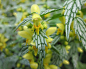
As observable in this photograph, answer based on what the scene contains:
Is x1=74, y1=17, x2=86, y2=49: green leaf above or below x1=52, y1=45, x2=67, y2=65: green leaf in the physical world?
above

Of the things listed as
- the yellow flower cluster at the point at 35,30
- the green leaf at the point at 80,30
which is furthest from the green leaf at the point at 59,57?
the green leaf at the point at 80,30

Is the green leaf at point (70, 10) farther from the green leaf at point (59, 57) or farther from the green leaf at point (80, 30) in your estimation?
the green leaf at point (59, 57)

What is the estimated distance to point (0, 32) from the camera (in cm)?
106

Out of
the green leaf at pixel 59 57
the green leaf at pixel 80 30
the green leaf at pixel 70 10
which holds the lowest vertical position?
the green leaf at pixel 59 57

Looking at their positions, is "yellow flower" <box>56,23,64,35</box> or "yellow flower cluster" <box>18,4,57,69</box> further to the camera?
"yellow flower" <box>56,23,64,35</box>

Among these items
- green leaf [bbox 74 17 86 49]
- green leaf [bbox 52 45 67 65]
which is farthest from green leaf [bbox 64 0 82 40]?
green leaf [bbox 52 45 67 65]

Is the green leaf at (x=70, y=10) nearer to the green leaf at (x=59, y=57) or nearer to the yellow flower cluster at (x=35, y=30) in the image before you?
the yellow flower cluster at (x=35, y=30)

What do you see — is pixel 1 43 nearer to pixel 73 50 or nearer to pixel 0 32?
pixel 0 32

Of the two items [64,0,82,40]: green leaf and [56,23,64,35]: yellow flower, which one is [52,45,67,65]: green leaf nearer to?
[56,23,64,35]: yellow flower

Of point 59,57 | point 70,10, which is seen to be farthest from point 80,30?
point 59,57

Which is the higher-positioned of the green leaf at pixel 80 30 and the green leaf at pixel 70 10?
the green leaf at pixel 70 10

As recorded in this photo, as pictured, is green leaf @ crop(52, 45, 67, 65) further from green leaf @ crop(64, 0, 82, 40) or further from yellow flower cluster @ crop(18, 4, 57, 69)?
green leaf @ crop(64, 0, 82, 40)

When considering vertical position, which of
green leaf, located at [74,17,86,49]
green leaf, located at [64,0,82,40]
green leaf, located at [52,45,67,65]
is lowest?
green leaf, located at [52,45,67,65]

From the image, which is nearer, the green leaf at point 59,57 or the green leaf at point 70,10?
the green leaf at point 70,10
